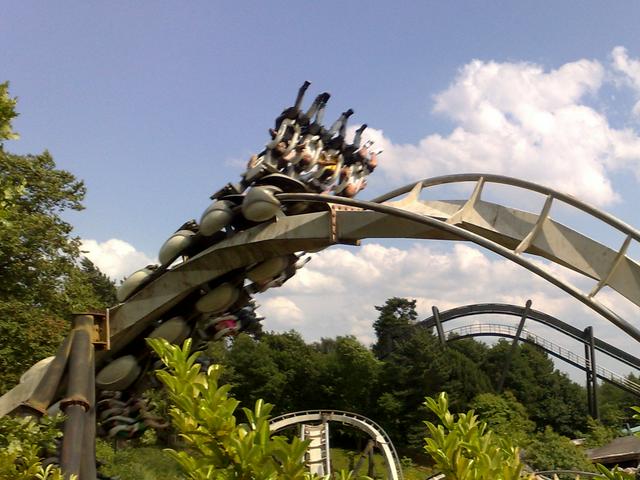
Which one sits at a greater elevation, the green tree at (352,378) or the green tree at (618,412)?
the green tree at (352,378)

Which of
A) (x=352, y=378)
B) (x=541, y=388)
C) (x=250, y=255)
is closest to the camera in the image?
(x=250, y=255)

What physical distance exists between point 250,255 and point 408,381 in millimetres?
23538

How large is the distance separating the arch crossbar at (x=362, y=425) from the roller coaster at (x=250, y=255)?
6159 millimetres

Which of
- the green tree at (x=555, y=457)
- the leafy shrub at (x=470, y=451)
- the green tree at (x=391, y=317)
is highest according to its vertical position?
the green tree at (x=391, y=317)

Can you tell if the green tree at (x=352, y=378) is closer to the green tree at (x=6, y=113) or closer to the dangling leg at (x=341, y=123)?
the dangling leg at (x=341, y=123)

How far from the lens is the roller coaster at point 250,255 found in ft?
20.6

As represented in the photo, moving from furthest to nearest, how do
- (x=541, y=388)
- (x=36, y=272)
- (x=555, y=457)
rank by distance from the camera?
(x=541, y=388) < (x=555, y=457) < (x=36, y=272)

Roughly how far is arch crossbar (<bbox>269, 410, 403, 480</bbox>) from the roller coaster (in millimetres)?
6159

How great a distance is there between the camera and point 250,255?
7.85 metres

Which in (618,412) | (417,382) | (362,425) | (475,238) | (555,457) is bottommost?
(555,457)

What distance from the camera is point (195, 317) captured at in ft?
27.4

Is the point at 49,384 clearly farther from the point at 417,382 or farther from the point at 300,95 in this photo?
the point at 417,382

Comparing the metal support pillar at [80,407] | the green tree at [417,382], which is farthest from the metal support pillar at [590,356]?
the metal support pillar at [80,407]

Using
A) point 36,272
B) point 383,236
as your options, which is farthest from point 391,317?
point 383,236
